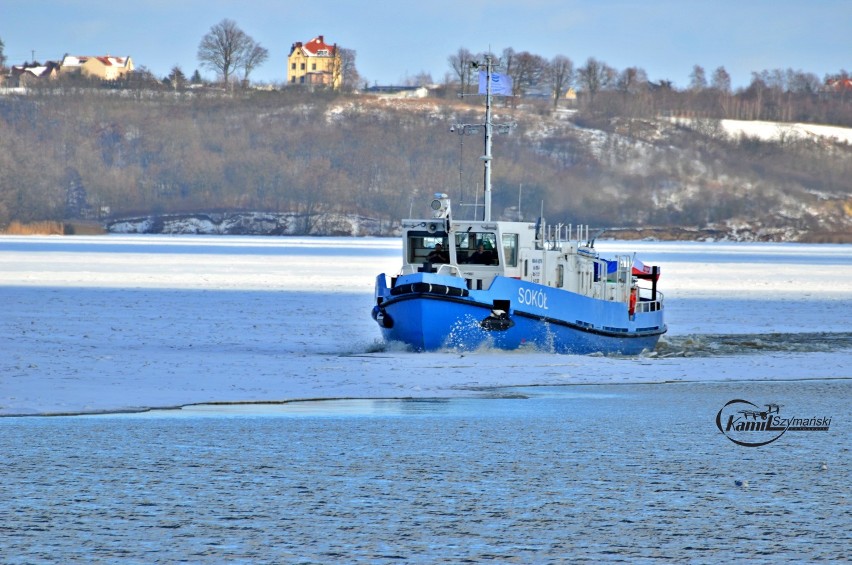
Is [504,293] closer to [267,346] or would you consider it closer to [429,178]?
[267,346]

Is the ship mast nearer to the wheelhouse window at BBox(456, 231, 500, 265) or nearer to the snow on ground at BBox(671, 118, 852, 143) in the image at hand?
the wheelhouse window at BBox(456, 231, 500, 265)

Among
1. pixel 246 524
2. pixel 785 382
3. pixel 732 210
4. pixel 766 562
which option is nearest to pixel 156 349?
pixel 785 382

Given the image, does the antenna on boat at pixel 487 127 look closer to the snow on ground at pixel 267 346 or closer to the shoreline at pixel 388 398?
the snow on ground at pixel 267 346

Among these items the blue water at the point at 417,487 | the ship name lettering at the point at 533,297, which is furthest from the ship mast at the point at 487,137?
the blue water at the point at 417,487

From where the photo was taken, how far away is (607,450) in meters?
14.9

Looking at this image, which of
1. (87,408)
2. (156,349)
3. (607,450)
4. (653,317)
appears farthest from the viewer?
(653,317)

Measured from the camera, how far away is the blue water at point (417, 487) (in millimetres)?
10484

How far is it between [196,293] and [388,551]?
35.1m

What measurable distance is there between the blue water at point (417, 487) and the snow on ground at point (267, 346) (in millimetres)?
2396

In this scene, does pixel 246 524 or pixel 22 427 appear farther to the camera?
pixel 22 427

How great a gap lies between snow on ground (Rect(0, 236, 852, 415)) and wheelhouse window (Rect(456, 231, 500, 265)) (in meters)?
2.77

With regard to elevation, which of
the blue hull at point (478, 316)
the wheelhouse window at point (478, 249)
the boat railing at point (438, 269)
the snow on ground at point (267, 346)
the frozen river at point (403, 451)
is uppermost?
the wheelhouse window at point (478, 249)

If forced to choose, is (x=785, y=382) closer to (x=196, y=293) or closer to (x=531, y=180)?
(x=196, y=293)

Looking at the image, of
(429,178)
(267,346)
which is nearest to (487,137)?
(267,346)
